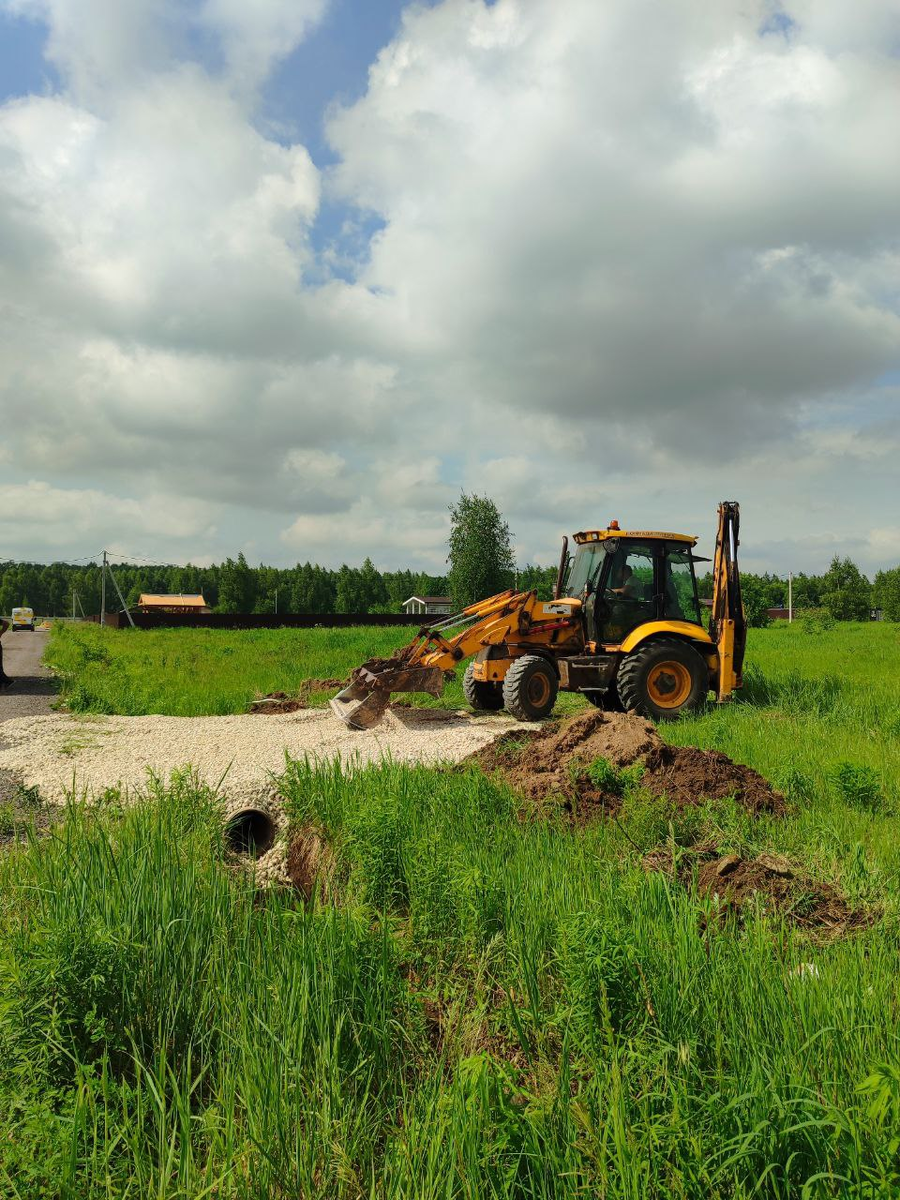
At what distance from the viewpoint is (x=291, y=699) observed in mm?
14445

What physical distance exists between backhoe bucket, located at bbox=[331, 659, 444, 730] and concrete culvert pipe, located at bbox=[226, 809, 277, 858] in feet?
14.6

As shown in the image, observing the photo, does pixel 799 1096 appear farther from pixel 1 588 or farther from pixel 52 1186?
pixel 1 588

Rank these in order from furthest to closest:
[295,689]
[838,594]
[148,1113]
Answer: [838,594] → [295,689] → [148,1113]

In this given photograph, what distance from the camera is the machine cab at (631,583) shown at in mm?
12109

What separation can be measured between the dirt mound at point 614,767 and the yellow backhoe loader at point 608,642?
114 inches

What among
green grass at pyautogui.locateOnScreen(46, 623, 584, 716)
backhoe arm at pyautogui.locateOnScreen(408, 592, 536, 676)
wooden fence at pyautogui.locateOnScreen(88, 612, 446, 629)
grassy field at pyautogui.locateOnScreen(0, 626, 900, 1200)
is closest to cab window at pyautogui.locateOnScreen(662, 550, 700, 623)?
backhoe arm at pyautogui.locateOnScreen(408, 592, 536, 676)

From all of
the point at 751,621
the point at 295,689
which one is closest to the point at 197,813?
the point at 295,689

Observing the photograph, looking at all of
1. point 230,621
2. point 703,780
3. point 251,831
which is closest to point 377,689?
point 251,831

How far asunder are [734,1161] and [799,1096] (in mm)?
375

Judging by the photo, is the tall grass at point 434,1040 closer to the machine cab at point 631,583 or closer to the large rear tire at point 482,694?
the machine cab at point 631,583

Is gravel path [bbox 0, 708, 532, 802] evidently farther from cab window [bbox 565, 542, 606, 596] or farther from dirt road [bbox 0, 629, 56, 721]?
cab window [bbox 565, 542, 606, 596]

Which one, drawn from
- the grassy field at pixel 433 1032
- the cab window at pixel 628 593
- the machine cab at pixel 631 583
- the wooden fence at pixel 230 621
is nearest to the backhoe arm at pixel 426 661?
the machine cab at pixel 631 583

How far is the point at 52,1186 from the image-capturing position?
232 centimetres

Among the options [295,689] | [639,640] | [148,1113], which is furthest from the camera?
[295,689]
